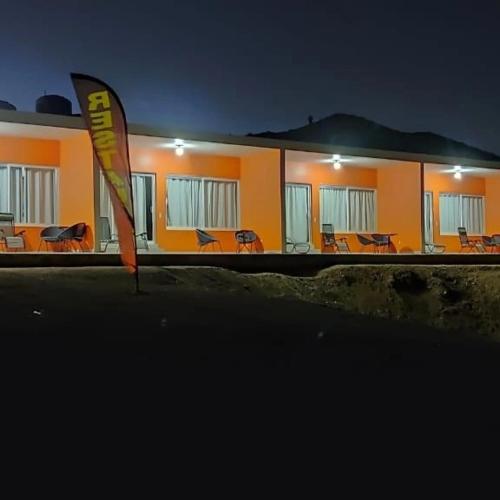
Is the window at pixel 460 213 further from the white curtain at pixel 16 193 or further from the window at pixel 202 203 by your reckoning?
the white curtain at pixel 16 193

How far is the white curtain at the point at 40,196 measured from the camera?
1396cm

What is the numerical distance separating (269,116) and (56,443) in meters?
65.9

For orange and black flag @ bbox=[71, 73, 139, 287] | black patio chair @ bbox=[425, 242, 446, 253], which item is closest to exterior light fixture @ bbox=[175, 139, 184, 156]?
black patio chair @ bbox=[425, 242, 446, 253]

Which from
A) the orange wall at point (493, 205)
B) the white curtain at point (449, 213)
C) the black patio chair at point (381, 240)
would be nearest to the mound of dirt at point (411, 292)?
the black patio chair at point (381, 240)

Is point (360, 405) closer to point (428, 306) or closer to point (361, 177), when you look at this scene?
point (428, 306)

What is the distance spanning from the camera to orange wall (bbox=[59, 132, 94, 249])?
43.4 ft

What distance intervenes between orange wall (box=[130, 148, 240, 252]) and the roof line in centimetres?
133

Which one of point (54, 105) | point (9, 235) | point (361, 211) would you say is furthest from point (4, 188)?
Answer: point (361, 211)

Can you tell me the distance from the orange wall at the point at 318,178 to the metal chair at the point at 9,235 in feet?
21.7

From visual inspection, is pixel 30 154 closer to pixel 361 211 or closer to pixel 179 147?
pixel 179 147

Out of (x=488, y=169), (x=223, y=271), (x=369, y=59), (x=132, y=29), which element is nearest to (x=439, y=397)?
(x=223, y=271)

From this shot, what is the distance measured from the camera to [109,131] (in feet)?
23.7

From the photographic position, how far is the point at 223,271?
9977 millimetres

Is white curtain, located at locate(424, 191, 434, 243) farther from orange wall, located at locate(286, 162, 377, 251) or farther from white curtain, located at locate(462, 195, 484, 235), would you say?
orange wall, located at locate(286, 162, 377, 251)
